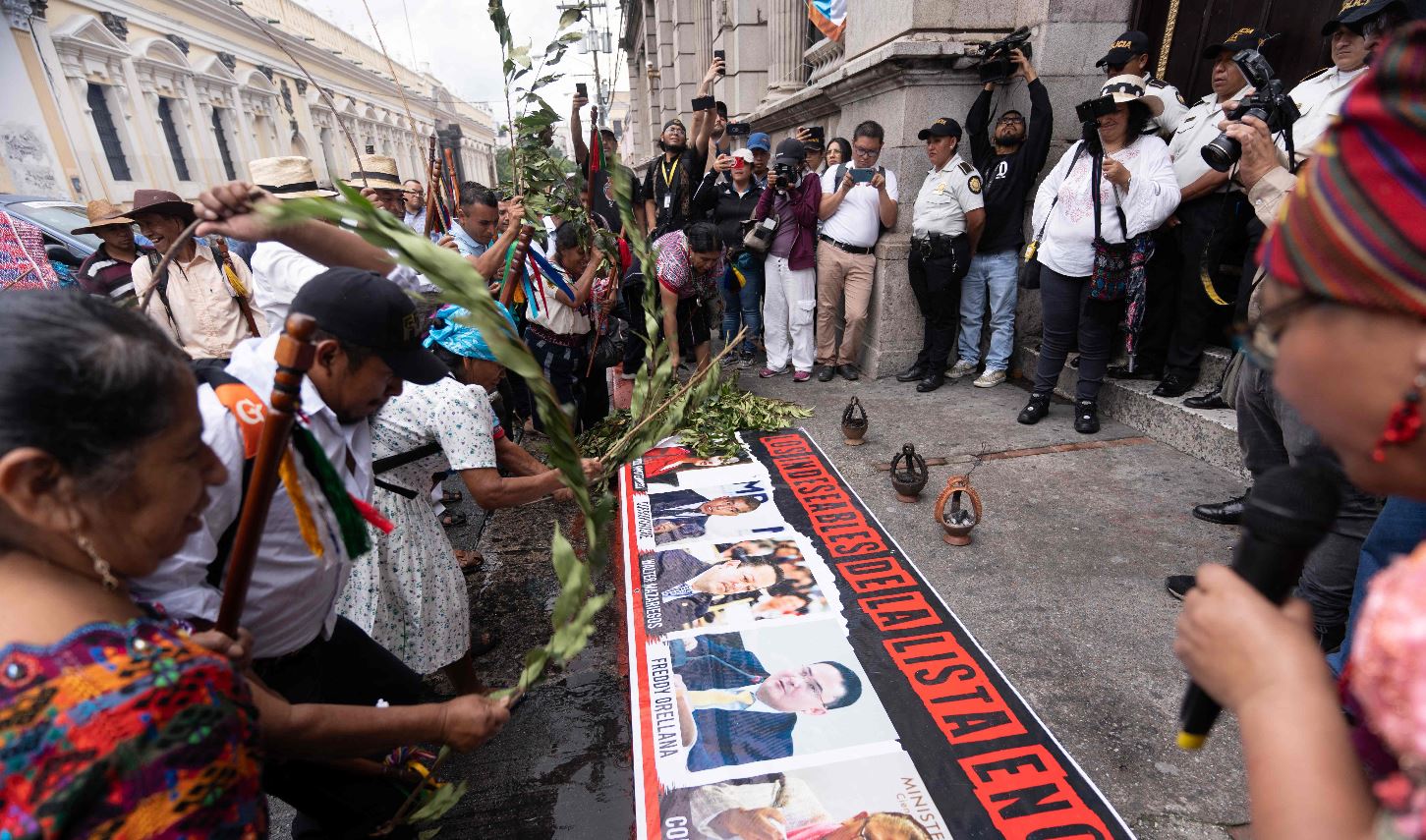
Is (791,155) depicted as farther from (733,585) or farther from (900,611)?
(900,611)

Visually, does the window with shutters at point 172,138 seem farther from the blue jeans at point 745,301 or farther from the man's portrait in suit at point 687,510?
the man's portrait in suit at point 687,510

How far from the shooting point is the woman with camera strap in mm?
3783

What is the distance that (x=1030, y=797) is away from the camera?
1.79 meters

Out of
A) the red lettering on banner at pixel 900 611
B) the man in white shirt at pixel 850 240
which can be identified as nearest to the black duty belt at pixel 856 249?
the man in white shirt at pixel 850 240

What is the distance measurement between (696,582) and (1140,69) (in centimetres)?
435

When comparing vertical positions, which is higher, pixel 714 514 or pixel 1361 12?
pixel 1361 12

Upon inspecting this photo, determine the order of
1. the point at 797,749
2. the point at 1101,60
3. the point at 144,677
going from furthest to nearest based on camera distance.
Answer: the point at 1101,60 → the point at 797,749 → the point at 144,677

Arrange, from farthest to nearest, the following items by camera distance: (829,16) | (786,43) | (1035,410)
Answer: (786,43) → (829,16) → (1035,410)

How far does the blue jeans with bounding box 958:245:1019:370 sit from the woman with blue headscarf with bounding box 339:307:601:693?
4104 millimetres

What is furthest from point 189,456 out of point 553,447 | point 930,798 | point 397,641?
point 930,798

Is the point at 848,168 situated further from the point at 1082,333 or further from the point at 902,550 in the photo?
the point at 902,550

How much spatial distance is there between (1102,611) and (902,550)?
843 mm

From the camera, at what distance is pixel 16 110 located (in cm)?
1461

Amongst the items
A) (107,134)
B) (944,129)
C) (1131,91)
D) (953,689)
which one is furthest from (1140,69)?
(107,134)
